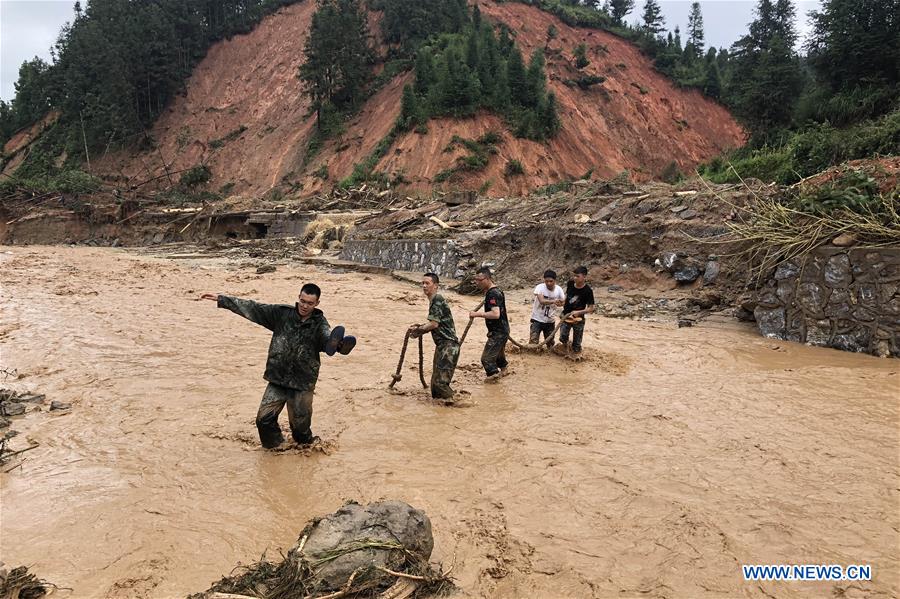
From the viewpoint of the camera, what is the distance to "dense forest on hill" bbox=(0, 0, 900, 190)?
961 inches

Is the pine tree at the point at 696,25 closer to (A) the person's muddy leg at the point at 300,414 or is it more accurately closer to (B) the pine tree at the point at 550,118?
(B) the pine tree at the point at 550,118

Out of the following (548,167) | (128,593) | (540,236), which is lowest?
(128,593)

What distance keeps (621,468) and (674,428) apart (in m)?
1.21

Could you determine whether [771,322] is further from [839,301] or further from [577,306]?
[577,306]

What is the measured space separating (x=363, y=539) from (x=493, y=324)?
4.29 metres

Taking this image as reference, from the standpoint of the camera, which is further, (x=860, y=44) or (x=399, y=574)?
(x=860, y=44)

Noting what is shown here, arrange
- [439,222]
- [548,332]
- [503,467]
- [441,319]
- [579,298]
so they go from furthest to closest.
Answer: [439,222] < [548,332] < [579,298] < [441,319] < [503,467]

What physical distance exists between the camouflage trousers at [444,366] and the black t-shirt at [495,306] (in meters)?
0.84

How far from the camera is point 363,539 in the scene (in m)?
2.98

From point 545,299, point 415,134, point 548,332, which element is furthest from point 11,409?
point 415,134

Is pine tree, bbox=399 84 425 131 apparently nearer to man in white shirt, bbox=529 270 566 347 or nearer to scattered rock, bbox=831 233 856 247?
man in white shirt, bbox=529 270 566 347

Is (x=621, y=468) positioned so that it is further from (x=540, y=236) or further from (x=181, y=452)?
(x=540, y=236)

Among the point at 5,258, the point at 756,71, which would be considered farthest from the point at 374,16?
the point at 5,258

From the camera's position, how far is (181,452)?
4805mm
